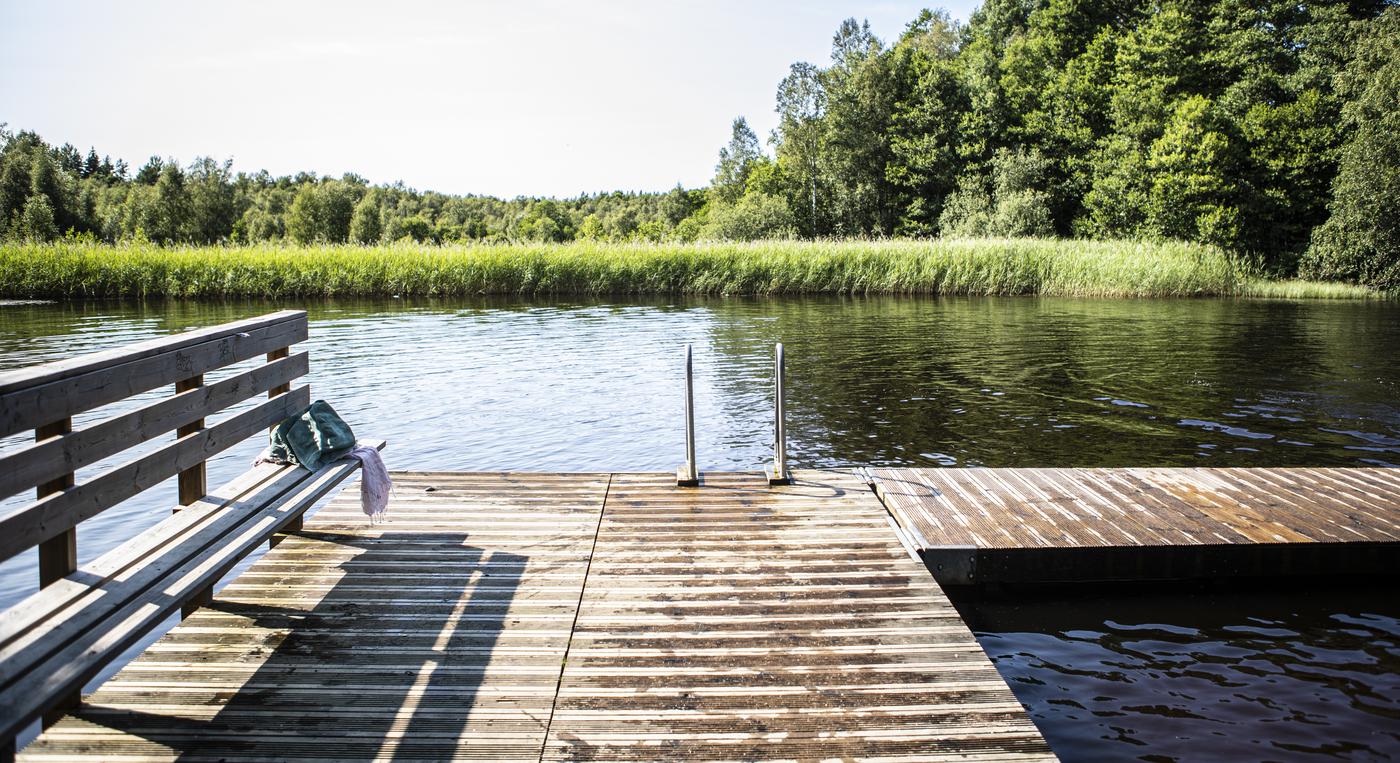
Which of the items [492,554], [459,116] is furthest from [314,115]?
[492,554]

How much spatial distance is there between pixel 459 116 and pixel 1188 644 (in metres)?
33.9

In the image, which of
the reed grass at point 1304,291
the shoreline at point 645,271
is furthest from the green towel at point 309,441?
the reed grass at point 1304,291

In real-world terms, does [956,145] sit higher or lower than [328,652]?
higher

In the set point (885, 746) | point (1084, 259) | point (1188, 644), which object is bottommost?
point (1188, 644)

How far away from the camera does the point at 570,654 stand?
3.56 metres

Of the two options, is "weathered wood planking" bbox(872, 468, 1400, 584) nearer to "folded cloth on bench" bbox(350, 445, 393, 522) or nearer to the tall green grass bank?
"folded cloth on bench" bbox(350, 445, 393, 522)

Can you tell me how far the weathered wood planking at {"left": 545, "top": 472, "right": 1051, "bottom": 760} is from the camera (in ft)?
9.58

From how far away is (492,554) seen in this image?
4777 mm

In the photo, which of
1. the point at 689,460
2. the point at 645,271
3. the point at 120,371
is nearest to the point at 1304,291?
the point at 645,271

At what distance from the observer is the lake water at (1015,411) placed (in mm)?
4004

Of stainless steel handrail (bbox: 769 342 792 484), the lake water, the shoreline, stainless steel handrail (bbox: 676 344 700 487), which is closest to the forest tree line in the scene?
the shoreline

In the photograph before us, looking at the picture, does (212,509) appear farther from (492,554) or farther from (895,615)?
(895,615)

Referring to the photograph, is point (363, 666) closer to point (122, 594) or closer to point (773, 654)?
point (122, 594)

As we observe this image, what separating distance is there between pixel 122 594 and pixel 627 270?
87.1 feet
